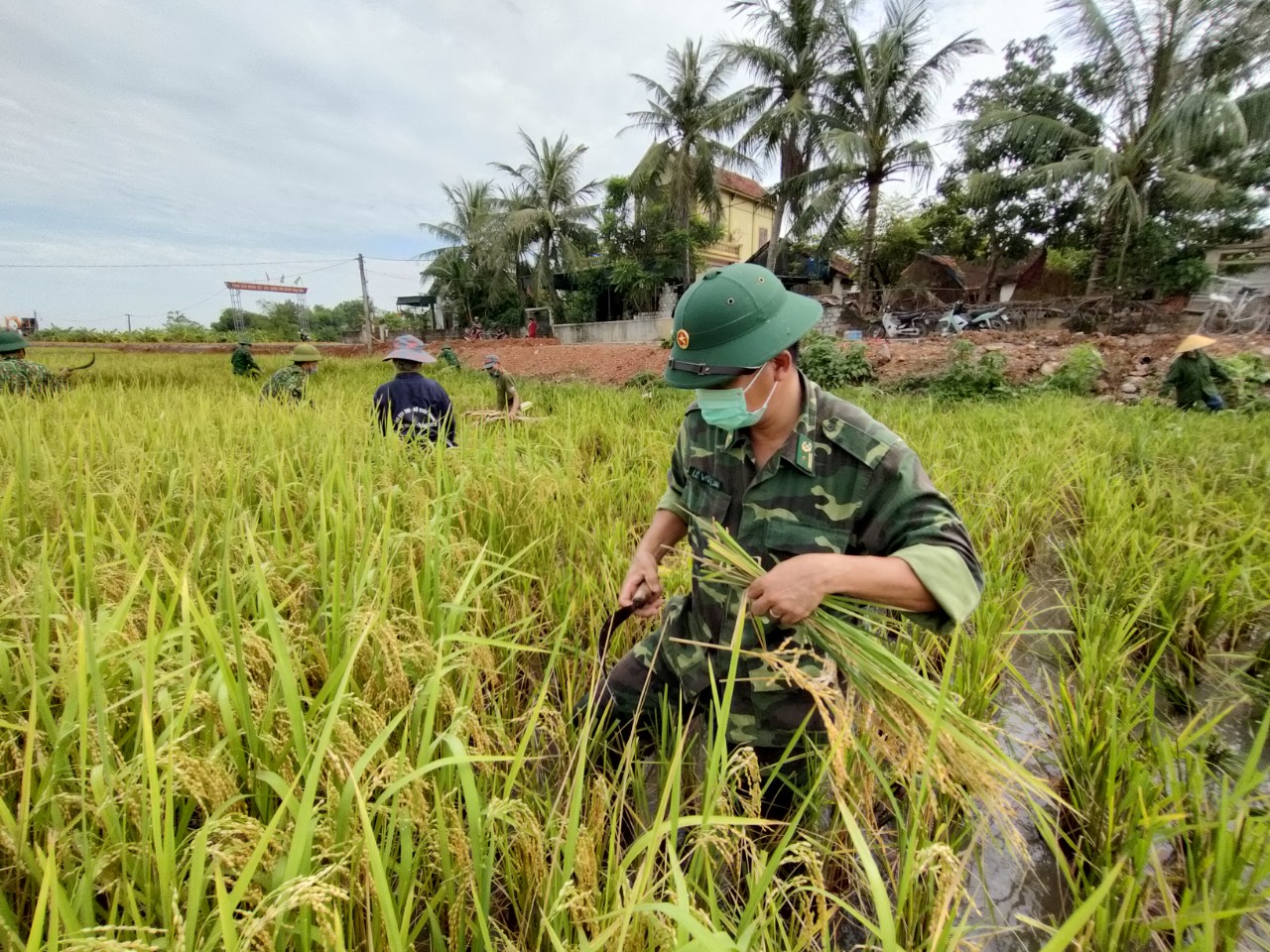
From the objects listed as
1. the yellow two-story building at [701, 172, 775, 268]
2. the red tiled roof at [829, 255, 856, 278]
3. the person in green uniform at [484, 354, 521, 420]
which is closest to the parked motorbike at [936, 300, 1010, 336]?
the red tiled roof at [829, 255, 856, 278]

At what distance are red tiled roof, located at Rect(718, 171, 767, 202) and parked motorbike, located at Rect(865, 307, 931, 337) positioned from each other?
10.8 meters

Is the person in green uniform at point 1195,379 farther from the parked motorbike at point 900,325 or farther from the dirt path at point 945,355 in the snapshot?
the parked motorbike at point 900,325

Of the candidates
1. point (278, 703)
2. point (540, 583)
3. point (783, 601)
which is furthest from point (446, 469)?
point (783, 601)

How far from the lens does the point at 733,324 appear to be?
3.57ft

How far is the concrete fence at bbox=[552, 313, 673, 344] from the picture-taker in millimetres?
18953

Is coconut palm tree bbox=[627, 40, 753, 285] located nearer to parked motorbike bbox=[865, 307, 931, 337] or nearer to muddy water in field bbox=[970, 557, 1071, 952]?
parked motorbike bbox=[865, 307, 931, 337]

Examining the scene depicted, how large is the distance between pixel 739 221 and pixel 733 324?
2885 centimetres

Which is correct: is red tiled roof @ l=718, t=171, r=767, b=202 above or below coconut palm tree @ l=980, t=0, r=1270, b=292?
above

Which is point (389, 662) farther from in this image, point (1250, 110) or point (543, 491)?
point (1250, 110)

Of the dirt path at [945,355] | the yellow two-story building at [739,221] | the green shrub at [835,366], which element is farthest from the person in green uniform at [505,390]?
the yellow two-story building at [739,221]

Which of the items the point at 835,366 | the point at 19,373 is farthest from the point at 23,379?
the point at 835,366

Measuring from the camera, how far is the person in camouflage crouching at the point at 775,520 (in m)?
0.97

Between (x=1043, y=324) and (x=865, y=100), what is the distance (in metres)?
7.66

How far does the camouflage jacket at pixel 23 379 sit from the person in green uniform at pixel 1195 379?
10.5m
